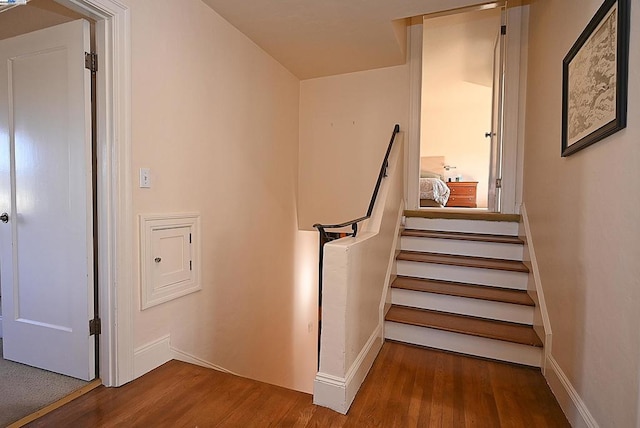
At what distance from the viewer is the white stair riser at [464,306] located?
239cm

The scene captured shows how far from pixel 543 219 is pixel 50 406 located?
311cm

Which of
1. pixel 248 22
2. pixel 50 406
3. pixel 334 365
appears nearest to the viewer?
pixel 50 406

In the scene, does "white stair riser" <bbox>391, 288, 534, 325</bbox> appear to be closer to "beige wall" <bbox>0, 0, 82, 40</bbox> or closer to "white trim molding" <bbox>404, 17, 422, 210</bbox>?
"white trim molding" <bbox>404, 17, 422, 210</bbox>

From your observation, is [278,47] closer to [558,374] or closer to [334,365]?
[334,365]

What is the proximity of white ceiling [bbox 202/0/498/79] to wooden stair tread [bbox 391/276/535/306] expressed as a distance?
81.0 inches

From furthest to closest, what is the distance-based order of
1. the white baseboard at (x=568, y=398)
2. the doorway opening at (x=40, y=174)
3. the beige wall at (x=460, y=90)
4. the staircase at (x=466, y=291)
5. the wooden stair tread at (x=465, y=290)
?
the beige wall at (x=460, y=90) → the wooden stair tread at (x=465, y=290) → the staircase at (x=466, y=291) → the doorway opening at (x=40, y=174) → the white baseboard at (x=568, y=398)

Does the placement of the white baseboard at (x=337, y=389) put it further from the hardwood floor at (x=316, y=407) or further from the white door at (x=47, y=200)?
the white door at (x=47, y=200)

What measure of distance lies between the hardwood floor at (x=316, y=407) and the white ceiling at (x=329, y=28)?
246 centimetres

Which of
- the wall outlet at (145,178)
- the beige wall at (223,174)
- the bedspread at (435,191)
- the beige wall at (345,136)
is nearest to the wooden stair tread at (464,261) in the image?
the beige wall at (345,136)

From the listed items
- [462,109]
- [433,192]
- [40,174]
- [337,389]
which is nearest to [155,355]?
[337,389]

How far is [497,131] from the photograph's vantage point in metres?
3.36

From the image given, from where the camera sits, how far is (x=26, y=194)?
2049mm

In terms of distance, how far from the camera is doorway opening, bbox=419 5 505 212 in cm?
352

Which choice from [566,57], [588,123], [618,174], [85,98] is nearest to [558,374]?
[618,174]
